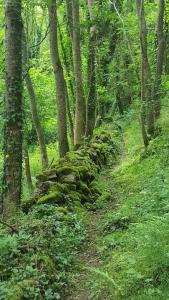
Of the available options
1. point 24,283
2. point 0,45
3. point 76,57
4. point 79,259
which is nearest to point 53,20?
point 76,57

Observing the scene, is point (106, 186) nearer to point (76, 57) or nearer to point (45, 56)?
point (76, 57)

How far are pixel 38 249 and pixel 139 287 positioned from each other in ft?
5.44

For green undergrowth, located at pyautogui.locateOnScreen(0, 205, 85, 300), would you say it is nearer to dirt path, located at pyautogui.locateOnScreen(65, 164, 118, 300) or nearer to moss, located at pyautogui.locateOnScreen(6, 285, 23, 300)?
moss, located at pyautogui.locateOnScreen(6, 285, 23, 300)

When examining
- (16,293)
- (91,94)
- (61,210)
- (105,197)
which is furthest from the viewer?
(91,94)

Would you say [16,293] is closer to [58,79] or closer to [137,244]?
[137,244]

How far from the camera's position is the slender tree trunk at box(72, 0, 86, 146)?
14875 millimetres

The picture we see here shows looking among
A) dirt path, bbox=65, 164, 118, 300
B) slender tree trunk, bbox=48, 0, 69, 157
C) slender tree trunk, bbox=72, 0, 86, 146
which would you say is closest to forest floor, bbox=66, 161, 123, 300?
dirt path, bbox=65, 164, 118, 300

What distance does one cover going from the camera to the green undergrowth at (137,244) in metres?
4.99

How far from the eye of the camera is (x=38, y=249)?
5.95 metres

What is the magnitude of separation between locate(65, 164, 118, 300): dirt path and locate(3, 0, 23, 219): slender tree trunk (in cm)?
162

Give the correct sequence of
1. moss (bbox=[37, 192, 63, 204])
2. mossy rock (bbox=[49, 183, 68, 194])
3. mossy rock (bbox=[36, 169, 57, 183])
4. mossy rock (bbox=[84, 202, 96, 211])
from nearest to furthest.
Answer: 1. moss (bbox=[37, 192, 63, 204])
2. mossy rock (bbox=[49, 183, 68, 194])
3. mossy rock (bbox=[84, 202, 96, 211])
4. mossy rock (bbox=[36, 169, 57, 183])

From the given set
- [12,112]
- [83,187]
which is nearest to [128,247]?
[12,112]

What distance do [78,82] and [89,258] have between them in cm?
971

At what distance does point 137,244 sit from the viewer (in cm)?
609
